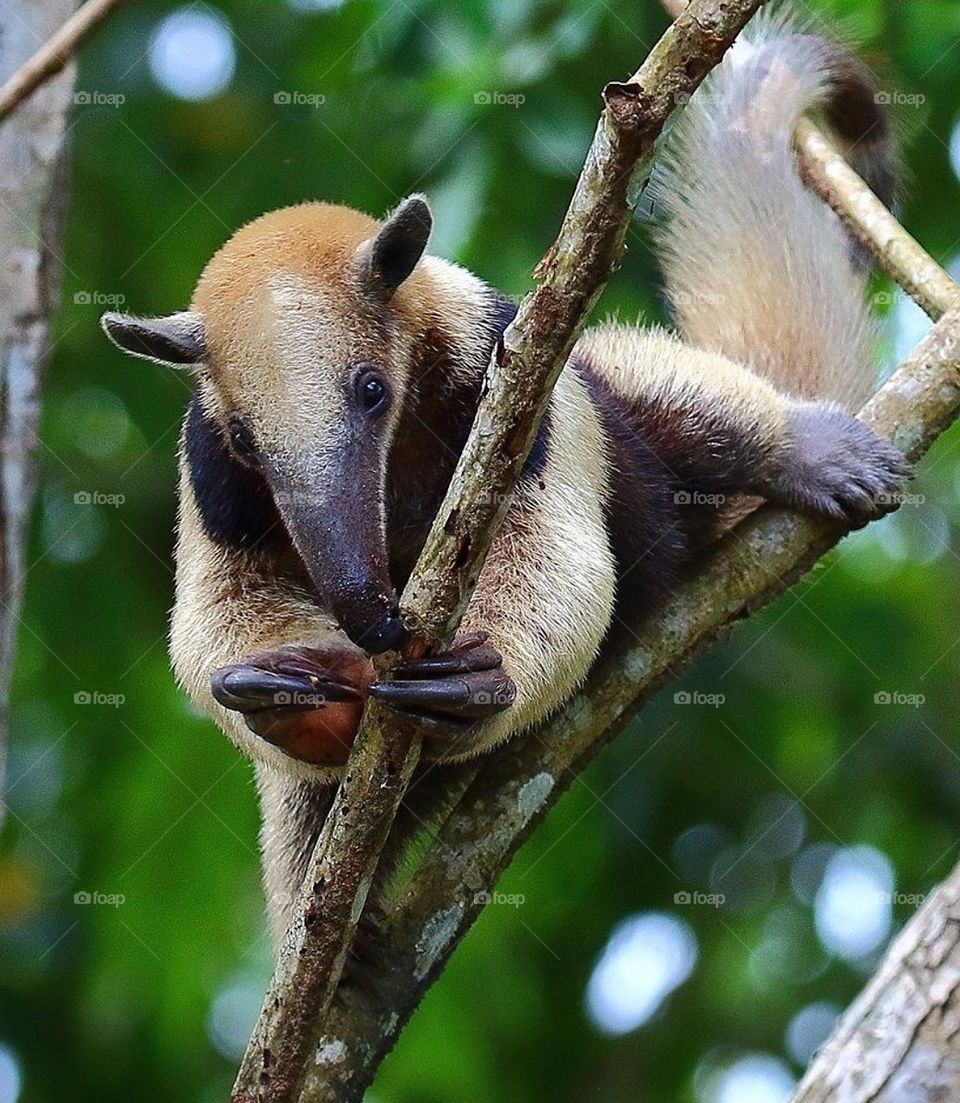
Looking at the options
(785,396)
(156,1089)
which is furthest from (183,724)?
(785,396)

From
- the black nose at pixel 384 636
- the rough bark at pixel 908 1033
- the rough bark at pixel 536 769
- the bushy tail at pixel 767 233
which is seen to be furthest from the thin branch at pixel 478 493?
the bushy tail at pixel 767 233

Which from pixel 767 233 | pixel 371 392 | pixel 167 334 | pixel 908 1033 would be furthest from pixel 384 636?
pixel 767 233

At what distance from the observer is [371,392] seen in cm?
378

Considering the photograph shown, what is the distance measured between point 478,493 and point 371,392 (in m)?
0.78

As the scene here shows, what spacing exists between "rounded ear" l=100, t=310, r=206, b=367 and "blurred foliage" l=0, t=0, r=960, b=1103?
6.17 ft

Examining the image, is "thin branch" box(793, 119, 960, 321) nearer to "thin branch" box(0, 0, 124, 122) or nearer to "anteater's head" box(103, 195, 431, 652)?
"anteater's head" box(103, 195, 431, 652)

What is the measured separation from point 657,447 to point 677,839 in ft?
9.02

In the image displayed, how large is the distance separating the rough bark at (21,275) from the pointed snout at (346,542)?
137cm

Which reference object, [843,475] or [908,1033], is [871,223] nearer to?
[843,475]

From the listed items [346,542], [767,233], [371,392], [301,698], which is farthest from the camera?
[767,233]

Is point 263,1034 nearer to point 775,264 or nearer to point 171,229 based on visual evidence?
point 775,264

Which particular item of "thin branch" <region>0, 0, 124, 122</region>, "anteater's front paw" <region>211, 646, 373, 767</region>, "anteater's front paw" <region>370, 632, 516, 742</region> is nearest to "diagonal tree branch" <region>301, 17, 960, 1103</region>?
"anteater's front paw" <region>211, 646, 373, 767</region>

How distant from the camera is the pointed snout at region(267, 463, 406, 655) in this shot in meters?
3.33

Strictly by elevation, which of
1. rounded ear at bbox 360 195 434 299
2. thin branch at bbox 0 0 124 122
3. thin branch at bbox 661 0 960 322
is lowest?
thin branch at bbox 0 0 124 122
